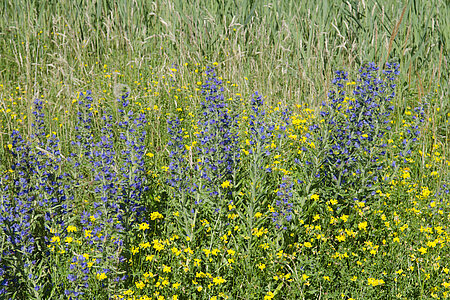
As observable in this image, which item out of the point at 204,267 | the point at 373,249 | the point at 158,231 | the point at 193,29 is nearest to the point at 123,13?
the point at 193,29

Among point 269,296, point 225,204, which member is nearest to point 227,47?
A: point 225,204

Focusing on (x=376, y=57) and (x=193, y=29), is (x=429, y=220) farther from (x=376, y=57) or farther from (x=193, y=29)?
(x=193, y=29)

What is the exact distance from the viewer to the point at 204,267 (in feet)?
8.94

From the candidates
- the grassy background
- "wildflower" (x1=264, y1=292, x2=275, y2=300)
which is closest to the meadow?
"wildflower" (x1=264, y1=292, x2=275, y2=300)

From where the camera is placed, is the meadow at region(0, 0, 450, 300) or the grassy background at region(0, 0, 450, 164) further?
the grassy background at region(0, 0, 450, 164)

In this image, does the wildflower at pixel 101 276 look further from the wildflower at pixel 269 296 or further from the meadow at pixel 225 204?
the wildflower at pixel 269 296

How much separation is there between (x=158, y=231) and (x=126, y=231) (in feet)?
1.39

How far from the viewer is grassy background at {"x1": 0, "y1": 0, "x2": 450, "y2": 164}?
185 inches

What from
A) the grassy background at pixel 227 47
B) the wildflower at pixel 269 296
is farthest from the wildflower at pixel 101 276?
the grassy background at pixel 227 47

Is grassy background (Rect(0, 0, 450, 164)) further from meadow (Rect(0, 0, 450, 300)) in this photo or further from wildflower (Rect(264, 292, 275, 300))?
wildflower (Rect(264, 292, 275, 300))

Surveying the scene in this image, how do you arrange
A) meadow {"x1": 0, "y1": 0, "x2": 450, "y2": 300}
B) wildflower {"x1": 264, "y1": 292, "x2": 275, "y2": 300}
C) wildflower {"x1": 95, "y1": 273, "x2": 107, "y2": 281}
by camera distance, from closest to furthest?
1. wildflower {"x1": 95, "y1": 273, "x2": 107, "y2": 281}
2. wildflower {"x1": 264, "y1": 292, "x2": 275, "y2": 300}
3. meadow {"x1": 0, "y1": 0, "x2": 450, "y2": 300}

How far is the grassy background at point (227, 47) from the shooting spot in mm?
4699

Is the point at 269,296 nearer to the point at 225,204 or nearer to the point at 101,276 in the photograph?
the point at 225,204

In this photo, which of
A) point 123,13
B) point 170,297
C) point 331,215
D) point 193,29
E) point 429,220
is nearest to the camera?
point 170,297
